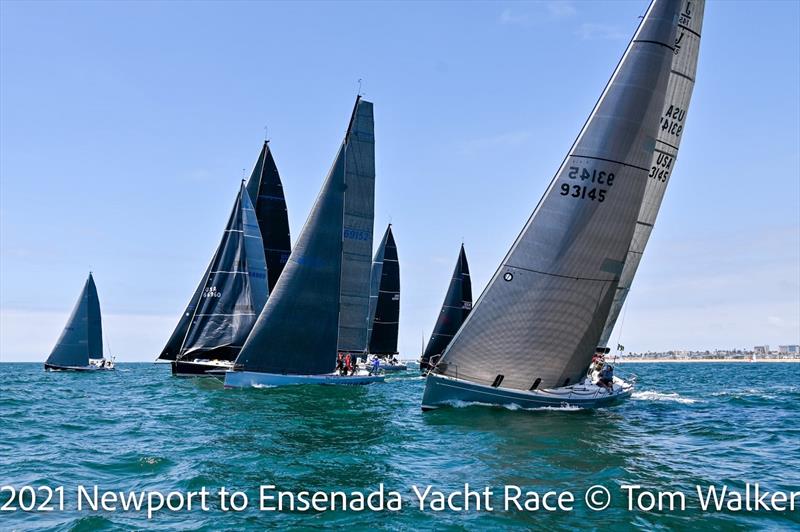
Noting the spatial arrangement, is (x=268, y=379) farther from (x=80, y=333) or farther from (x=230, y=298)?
(x=80, y=333)

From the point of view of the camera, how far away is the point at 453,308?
187ft

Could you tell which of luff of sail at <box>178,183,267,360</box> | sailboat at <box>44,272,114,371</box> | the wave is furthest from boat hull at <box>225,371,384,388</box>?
sailboat at <box>44,272,114,371</box>

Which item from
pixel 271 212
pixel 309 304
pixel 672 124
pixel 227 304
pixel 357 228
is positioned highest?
pixel 672 124

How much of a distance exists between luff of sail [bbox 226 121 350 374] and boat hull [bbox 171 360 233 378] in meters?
7.78

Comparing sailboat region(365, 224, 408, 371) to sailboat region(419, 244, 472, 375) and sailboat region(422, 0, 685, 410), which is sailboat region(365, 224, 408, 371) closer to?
sailboat region(419, 244, 472, 375)

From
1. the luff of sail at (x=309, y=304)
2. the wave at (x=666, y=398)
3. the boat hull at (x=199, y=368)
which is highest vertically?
the luff of sail at (x=309, y=304)

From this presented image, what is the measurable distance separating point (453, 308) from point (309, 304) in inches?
986

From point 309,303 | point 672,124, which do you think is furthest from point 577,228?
point 309,303

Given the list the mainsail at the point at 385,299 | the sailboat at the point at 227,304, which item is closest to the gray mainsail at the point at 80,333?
the mainsail at the point at 385,299

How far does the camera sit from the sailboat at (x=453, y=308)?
184ft

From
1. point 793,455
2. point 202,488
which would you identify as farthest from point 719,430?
point 202,488

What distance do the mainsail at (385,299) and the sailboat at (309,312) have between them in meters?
25.0

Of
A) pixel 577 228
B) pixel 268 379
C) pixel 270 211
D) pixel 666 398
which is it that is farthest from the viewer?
pixel 270 211

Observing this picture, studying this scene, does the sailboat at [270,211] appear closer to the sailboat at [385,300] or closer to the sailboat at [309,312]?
the sailboat at [309,312]
